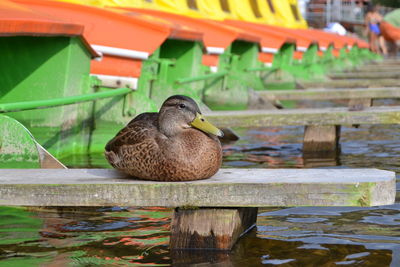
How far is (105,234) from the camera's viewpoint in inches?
161

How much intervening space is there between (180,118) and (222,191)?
48cm

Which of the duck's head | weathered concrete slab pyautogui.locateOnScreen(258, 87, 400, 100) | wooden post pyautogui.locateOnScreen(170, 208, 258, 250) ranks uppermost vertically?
weathered concrete slab pyautogui.locateOnScreen(258, 87, 400, 100)

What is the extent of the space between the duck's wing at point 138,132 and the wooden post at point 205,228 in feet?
1.38

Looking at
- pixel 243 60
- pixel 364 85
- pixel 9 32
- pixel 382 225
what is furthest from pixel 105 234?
pixel 243 60

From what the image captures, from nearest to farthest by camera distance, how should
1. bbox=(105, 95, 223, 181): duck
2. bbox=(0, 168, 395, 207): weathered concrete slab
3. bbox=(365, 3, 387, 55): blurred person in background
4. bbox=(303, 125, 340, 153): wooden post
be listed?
bbox=(0, 168, 395, 207): weathered concrete slab < bbox=(105, 95, 223, 181): duck < bbox=(303, 125, 340, 153): wooden post < bbox=(365, 3, 387, 55): blurred person in background

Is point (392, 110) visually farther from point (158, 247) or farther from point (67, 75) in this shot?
point (158, 247)

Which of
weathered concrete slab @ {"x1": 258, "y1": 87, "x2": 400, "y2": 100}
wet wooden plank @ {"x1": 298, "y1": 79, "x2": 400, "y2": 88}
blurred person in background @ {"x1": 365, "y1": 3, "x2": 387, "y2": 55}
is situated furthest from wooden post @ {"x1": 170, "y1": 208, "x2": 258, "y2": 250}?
blurred person in background @ {"x1": 365, "y1": 3, "x2": 387, "y2": 55}

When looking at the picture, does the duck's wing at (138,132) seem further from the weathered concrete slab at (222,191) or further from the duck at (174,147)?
the weathered concrete slab at (222,191)

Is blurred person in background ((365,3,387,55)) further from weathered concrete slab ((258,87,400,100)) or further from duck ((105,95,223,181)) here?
duck ((105,95,223,181))

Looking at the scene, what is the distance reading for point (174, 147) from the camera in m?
3.88

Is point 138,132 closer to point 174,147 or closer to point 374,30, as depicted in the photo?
point 174,147

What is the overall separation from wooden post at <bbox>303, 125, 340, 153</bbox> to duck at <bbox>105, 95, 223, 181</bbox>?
332cm

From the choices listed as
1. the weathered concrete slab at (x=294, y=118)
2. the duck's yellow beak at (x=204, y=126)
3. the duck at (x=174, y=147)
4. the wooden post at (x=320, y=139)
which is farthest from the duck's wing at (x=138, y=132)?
the wooden post at (x=320, y=139)

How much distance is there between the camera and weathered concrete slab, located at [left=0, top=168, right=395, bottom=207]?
359cm
